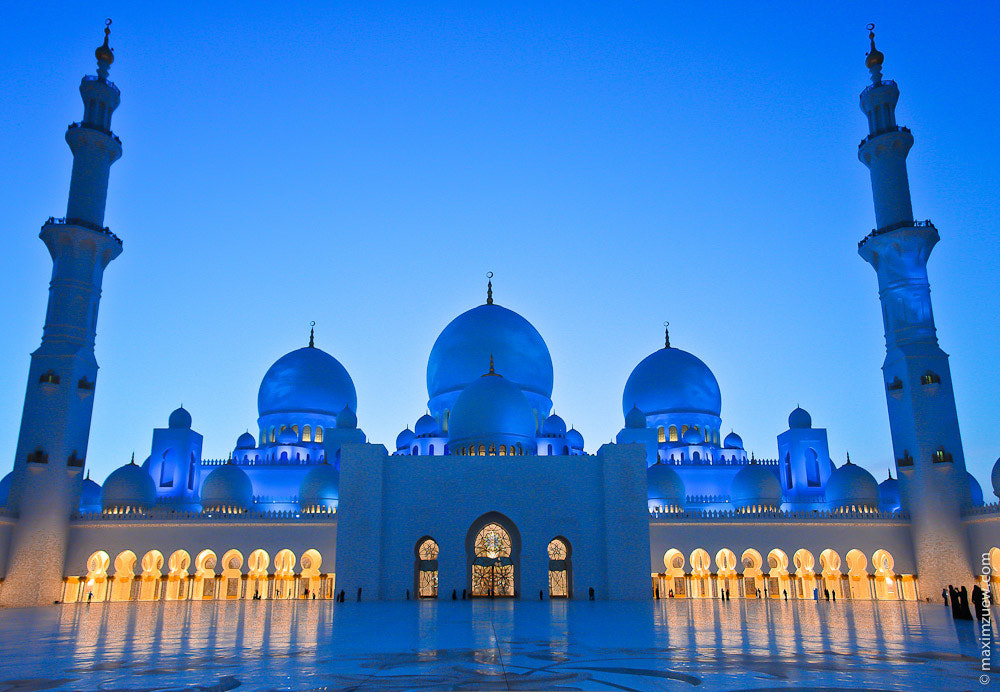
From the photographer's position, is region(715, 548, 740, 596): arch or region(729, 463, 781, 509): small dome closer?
region(715, 548, 740, 596): arch

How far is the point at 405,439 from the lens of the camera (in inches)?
1207

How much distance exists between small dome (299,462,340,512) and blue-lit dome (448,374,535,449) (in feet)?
15.3

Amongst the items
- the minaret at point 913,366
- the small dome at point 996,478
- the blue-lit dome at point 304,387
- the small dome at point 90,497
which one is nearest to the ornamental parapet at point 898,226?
the minaret at point 913,366

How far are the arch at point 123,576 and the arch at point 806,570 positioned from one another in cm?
2037

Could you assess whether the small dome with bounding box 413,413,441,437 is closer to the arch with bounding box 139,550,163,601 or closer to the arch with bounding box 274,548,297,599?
the arch with bounding box 274,548,297,599

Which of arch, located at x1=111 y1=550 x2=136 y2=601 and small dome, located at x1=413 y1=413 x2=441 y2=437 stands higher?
small dome, located at x1=413 y1=413 x2=441 y2=437

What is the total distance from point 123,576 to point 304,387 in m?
10.5

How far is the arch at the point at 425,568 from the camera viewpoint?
21.6 m

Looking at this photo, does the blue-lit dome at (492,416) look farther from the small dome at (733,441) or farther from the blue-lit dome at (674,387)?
the small dome at (733,441)

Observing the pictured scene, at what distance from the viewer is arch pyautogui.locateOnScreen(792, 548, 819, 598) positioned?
23156 mm

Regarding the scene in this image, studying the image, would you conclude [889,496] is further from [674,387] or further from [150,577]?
[150,577]

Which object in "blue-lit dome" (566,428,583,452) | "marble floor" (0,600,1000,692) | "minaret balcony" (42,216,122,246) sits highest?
"minaret balcony" (42,216,122,246)

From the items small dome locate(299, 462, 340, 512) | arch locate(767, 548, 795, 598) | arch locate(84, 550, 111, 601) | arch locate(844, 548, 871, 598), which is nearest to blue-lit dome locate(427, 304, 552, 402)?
small dome locate(299, 462, 340, 512)

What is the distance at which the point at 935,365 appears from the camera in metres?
23.1
